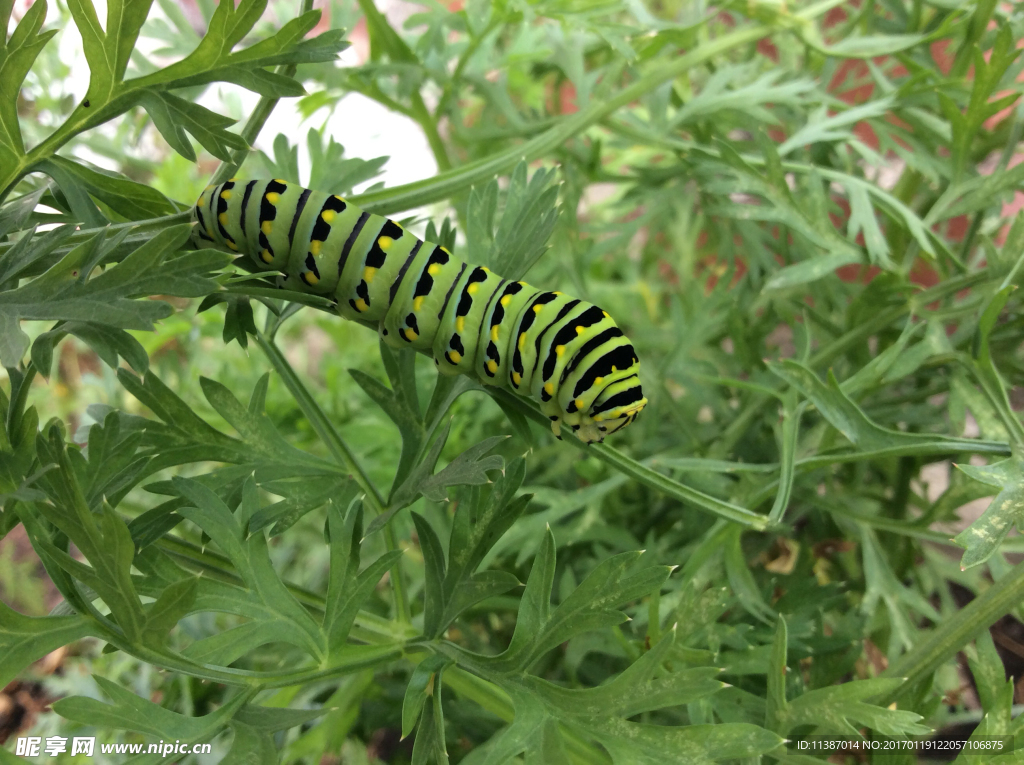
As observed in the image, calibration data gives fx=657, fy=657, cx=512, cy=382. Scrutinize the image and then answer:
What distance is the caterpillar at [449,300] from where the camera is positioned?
96 centimetres

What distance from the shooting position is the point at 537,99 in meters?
2.17

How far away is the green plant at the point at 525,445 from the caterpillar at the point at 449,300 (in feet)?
0.17

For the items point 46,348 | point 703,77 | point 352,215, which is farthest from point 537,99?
point 46,348

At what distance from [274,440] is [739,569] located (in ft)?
2.77

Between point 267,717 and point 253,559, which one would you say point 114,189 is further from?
point 267,717

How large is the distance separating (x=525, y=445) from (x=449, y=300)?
0.36m

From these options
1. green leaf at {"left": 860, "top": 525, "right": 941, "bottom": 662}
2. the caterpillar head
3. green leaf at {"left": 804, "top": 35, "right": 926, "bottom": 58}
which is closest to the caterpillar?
the caterpillar head

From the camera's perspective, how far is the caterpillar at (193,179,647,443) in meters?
0.96

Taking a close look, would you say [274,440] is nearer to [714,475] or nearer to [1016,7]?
[714,475]

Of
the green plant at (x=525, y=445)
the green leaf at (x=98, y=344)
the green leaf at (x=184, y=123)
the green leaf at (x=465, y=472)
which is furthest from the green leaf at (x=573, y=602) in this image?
the green leaf at (x=184, y=123)

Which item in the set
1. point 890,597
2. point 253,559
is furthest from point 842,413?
point 253,559

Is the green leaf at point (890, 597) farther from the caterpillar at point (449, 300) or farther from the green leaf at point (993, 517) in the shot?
the caterpillar at point (449, 300)

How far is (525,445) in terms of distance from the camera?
4.04 feet

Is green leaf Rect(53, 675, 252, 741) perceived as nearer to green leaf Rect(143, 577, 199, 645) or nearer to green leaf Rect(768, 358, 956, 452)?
green leaf Rect(143, 577, 199, 645)
